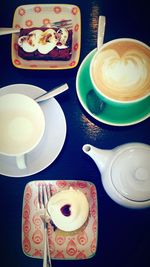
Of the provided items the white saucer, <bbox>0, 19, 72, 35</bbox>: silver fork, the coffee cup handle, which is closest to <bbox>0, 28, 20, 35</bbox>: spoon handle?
<bbox>0, 19, 72, 35</bbox>: silver fork

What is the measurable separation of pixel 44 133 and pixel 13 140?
9 cm

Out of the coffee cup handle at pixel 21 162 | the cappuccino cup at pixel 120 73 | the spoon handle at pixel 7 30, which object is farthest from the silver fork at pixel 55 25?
the coffee cup handle at pixel 21 162

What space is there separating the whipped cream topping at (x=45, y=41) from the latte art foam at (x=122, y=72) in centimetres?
12

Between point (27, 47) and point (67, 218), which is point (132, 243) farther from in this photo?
point (27, 47)

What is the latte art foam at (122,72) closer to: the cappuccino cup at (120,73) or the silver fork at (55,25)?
the cappuccino cup at (120,73)

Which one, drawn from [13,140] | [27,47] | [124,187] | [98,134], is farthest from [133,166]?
[27,47]

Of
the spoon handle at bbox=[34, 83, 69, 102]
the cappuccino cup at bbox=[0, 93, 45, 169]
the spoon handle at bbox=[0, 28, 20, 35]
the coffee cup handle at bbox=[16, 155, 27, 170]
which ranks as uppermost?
the spoon handle at bbox=[0, 28, 20, 35]

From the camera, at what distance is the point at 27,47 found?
2.93 feet

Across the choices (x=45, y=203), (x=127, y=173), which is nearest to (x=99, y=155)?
(x=127, y=173)

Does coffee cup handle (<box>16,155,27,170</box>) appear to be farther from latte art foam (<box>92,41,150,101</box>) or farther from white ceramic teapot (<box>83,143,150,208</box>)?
latte art foam (<box>92,41,150,101</box>)

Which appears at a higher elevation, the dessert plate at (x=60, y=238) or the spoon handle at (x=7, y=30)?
the spoon handle at (x=7, y=30)

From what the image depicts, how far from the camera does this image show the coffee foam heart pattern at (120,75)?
2.73 ft

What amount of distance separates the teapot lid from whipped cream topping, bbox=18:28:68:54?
35cm

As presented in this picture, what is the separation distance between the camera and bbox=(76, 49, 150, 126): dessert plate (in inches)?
33.6
